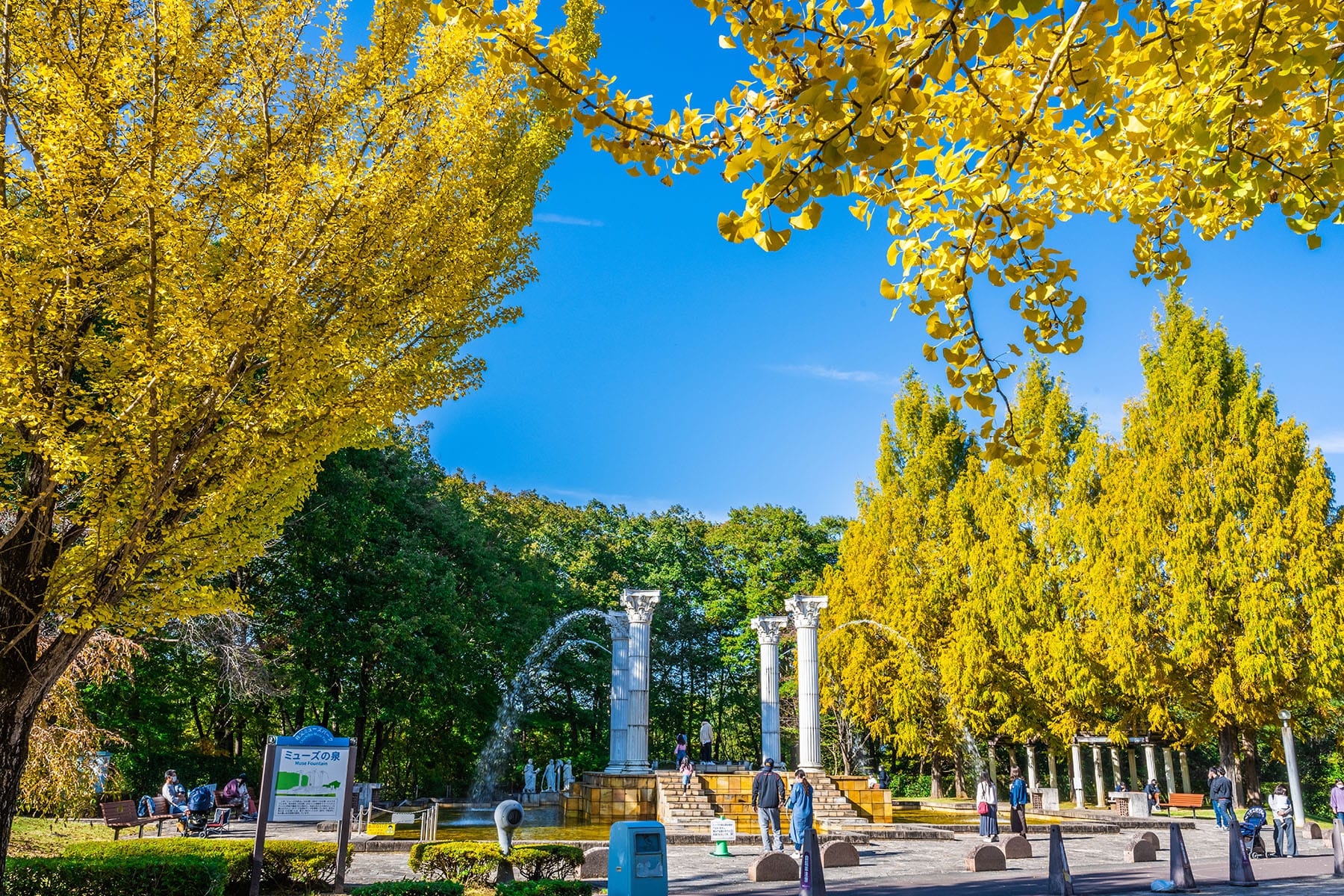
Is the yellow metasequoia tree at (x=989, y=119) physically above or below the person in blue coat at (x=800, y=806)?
above

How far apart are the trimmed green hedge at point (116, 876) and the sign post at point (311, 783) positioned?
1481mm

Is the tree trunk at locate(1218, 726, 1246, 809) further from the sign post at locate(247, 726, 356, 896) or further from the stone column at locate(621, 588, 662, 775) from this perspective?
the sign post at locate(247, 726, 356, 896)

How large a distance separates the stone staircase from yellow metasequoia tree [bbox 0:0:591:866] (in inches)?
615

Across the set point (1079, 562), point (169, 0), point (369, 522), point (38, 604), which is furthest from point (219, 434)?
point (1079, 562)

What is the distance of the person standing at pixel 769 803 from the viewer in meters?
15.9

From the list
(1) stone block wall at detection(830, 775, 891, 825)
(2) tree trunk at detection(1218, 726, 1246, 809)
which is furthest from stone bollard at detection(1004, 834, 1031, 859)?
(2) tree trunk at detection(1218, 726, 1246, 809)

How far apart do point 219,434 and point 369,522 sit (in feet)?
67.8

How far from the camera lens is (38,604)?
7.91 metres

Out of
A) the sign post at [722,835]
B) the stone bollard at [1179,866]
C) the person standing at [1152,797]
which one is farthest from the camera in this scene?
the person standing at [1152,797]

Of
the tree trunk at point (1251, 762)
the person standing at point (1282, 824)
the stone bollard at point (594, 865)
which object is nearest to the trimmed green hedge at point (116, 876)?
the stone bollard at point (594, 865)

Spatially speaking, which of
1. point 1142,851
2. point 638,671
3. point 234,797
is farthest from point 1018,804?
point 234,797

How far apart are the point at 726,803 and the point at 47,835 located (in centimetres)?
1443

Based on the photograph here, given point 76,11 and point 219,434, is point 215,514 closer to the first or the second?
point 219,434

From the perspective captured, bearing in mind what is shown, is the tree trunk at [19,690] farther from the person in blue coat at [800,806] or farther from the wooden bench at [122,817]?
the person in blue coat at [800,806]
